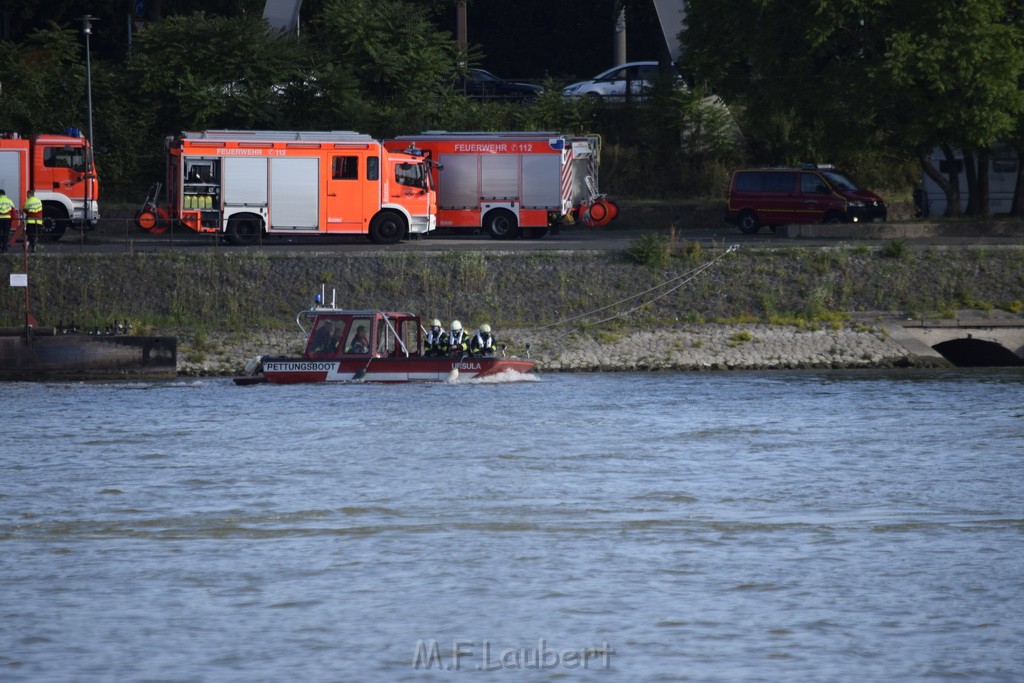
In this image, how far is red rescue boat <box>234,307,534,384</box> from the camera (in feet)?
101

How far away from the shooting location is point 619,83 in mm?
58938

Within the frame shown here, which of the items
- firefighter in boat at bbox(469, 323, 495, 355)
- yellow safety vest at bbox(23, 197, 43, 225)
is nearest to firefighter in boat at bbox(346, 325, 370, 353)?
firefighter in boat at bbox(469, 323, 495, 355)

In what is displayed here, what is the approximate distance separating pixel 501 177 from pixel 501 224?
4.35 feet

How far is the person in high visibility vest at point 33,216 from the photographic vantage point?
38.7 meters

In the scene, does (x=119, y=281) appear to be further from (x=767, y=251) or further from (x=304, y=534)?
(x=304, y=534)

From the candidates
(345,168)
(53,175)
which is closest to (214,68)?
(53,175)

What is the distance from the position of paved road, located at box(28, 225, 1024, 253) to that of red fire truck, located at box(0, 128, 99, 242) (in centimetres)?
66

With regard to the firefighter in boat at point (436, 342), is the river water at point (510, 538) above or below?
below

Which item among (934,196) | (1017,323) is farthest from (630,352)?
(934,196)

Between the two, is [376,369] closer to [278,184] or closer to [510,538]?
→ [278,184]

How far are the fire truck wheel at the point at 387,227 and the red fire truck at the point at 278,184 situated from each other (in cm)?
10

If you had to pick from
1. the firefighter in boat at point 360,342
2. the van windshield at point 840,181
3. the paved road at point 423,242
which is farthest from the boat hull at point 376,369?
the van windshield at point 840,181

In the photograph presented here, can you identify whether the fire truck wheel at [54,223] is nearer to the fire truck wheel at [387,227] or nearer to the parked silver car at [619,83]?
the fire truck wheel at [387,227]

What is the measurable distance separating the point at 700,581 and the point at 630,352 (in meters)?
19.7
